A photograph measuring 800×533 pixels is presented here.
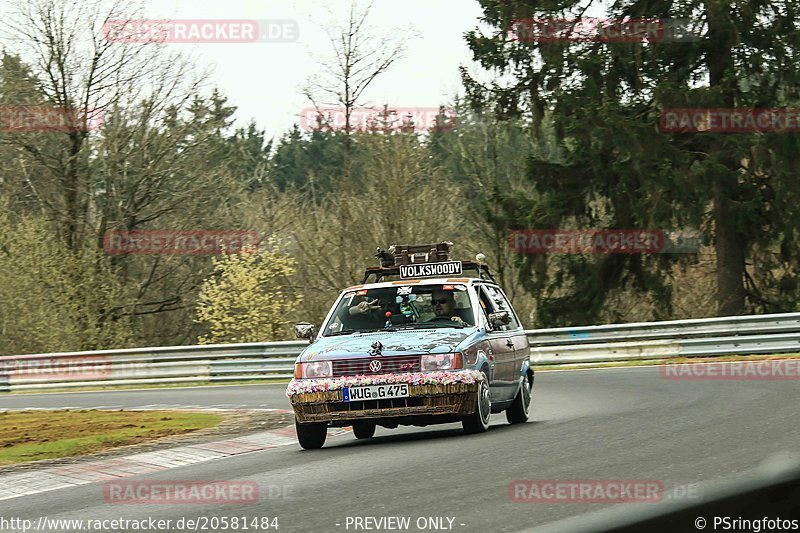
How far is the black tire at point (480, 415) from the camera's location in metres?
11.9

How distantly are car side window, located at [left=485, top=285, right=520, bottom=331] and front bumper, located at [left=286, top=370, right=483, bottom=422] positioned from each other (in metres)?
2.32

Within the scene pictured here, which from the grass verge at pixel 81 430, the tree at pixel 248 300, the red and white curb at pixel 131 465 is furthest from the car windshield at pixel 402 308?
the tree at pixel 248 300

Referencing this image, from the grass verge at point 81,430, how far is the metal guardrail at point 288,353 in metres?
8.90

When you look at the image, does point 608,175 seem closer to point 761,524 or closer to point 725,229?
point 725,229

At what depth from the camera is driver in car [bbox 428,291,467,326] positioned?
12.9m

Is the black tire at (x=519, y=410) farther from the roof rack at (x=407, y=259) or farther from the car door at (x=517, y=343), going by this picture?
the roof rack at (x=407, y=259)

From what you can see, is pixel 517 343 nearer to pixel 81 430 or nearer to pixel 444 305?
pixel 444 305

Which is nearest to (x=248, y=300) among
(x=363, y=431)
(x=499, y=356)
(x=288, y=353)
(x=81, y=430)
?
(x=288, y=353)

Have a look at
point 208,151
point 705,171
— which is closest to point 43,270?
point 208,151

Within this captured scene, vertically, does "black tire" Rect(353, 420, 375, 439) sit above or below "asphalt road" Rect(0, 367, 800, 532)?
below

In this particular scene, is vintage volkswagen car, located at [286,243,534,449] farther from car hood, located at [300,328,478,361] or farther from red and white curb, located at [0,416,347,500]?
red and white curb, located at [0,416,347,500]

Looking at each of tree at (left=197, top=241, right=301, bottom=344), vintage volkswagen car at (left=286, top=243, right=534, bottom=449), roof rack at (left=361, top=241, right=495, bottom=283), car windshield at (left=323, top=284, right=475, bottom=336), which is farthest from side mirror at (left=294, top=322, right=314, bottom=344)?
tree at (left=197, top=241, right=301, bottom=344)

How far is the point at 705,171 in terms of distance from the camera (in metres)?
29.8

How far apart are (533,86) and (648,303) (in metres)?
6.87
